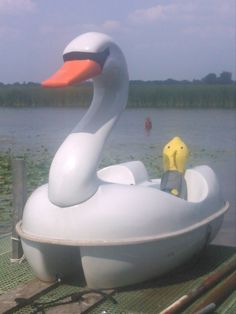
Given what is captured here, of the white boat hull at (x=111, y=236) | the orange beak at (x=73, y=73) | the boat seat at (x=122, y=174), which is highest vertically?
the orange beak at (x=73, y=73)

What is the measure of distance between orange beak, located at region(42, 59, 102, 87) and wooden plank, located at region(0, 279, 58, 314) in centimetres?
148

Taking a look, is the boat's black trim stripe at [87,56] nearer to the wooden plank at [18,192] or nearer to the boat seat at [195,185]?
the wooden plank at [18,192]

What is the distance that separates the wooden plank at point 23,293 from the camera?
4133 mm

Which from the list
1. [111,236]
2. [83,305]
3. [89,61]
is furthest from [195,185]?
[83,305]

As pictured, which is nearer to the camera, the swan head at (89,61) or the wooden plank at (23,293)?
the wooden plank at (23,293)

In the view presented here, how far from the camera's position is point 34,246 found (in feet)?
14.6

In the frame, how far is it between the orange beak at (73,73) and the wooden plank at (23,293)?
1.48 m

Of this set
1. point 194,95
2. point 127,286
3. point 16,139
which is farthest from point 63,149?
point 194,95

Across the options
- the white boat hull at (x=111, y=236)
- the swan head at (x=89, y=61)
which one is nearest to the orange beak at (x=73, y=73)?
the swan head at (x=89, y=61)

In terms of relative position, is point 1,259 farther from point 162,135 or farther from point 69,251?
point 162,135

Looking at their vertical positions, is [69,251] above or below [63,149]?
below

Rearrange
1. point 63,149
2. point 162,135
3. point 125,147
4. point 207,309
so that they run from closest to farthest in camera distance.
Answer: point 207,309
point 63,149
point 125,147
point 162,135

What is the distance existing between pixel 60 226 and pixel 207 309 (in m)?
1.13

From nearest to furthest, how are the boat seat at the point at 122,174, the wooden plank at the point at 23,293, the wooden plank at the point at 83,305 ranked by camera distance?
the wooden plank at the point at 83,305 < the wooden plank at the point at 23,293 < the boat seat at the point at 122,174
